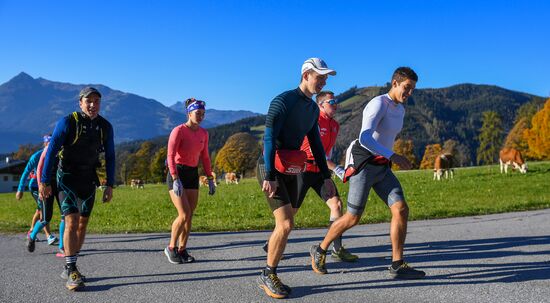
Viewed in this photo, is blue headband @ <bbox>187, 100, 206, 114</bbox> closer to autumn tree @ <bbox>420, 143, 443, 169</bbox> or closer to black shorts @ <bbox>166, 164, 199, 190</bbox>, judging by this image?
black shorts @ <bbox>166, 164, 199, 190</bbox>

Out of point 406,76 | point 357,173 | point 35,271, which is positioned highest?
point 406,76

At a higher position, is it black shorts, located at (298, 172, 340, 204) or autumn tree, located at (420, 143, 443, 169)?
autumn tree, located at (420, 143, 443, 169)

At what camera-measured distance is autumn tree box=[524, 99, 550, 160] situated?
68.6 meters

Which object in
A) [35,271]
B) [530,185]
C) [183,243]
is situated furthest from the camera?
[530,185]

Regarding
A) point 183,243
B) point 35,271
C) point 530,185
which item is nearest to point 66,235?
point 35,271

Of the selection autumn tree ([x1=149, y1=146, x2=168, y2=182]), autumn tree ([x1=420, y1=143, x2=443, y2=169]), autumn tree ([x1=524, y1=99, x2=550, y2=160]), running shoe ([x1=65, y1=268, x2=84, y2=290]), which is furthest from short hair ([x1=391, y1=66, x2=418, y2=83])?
autumn tree ([x1=420, y1=143, x2=443, y2=169])

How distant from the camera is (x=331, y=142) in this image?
6957 millimetres

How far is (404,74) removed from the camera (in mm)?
5465

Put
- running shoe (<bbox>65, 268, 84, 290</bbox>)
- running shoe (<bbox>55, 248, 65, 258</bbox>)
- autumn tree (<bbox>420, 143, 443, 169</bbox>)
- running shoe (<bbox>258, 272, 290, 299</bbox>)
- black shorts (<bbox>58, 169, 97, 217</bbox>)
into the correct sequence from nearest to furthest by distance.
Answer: running shoe (<bbox>258, 272, 290, 299</bbox>), running shoe (<bbox>65, 268, 84, 290</bbox>), black shorts (<bbox>58, 169, 97, 217</bbox>), running shoe (<bbox>55, 248, 65, 258</bbox>), autumn tree (<bbox>420, 143, 443, 169</bbox>)

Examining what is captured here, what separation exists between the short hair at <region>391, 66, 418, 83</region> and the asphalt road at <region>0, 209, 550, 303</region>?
221cm

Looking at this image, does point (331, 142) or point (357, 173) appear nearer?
point (357, 173)

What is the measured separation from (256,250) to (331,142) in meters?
2.03

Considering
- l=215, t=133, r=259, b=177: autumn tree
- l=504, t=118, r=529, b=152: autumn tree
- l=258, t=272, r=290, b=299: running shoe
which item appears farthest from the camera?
l=215, t=133, r=259, b=177: autumn tree

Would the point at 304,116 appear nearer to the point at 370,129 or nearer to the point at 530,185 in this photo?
the point at 370,129
